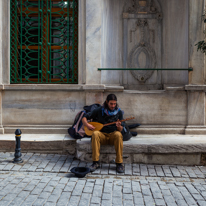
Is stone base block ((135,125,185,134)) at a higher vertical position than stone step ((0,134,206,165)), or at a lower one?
higher

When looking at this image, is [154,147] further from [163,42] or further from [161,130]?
[163,42]

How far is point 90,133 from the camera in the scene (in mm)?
5219

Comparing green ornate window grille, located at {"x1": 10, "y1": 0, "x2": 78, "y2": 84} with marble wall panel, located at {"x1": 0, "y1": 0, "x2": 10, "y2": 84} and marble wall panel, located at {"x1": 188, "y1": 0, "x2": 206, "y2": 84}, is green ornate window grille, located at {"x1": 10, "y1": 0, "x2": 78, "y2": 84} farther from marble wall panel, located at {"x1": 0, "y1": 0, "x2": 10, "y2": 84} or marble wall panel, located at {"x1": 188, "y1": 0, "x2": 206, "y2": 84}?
marble wall panel, located at {"x1": 188, "y1": 0, "x2": 206, "y2": 84}

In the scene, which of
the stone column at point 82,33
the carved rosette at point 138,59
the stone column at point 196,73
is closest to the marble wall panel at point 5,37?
the stone column at point 82,33

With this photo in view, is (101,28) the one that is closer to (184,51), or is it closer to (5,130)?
(184,51)

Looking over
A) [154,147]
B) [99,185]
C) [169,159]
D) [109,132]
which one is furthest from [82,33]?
[99,185]

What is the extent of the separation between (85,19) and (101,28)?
0.44m

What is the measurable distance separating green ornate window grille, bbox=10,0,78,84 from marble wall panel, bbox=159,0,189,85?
7.66ft

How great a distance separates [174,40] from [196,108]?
6.16 feet

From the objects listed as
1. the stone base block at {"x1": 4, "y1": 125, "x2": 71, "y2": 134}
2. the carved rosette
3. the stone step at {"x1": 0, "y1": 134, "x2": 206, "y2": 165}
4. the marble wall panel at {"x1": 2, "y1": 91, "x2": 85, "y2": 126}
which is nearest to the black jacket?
the stone step at {"x1": 0, "y1": 134, "x2": 206, "y2": 165}

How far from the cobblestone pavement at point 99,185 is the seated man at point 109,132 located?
0.77 ft

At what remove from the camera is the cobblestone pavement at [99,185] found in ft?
11.8

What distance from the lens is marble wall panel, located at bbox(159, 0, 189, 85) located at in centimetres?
670

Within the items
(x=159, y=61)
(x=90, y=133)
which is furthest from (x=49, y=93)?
(x=159, y=61)
